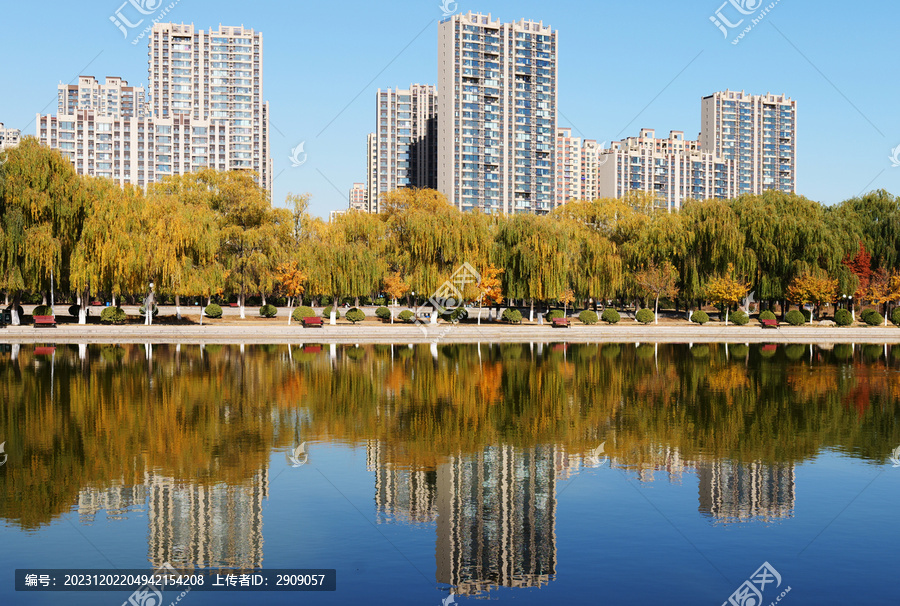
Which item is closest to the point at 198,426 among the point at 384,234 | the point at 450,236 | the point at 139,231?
the point at 139,231

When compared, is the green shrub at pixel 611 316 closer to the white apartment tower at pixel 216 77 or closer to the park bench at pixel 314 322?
the park bench at pixel 314 322

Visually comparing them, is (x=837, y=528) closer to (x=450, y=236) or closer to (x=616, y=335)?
(x=616, y=335)

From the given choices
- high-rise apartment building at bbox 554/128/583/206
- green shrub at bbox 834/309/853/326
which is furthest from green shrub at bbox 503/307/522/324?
high-rise apartment building at bbox 554/128/583/206

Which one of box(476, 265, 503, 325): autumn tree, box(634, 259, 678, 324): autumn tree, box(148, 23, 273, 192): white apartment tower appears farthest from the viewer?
box(148, 23, 273, 192): white apartment tower

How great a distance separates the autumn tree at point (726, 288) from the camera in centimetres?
5781

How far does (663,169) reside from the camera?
177 m

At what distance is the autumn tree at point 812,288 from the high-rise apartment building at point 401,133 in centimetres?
10782

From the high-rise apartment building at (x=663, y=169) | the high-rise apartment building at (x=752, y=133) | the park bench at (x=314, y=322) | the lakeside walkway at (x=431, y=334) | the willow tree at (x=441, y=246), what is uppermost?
the high-rise apartment building at (x=752, y=133)

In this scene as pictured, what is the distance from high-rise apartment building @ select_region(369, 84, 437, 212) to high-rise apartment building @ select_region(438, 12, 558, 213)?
80.0 ft

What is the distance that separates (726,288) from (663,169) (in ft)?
411

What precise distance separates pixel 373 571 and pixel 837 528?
6534 mm

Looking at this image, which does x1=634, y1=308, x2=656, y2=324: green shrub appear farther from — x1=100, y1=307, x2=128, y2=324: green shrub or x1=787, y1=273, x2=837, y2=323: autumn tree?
x1=100, y1=307, x2=128, y2=324: green shrub

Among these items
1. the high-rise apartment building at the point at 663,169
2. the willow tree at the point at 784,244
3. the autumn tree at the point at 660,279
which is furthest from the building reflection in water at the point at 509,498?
the high-rise apartment building at the point at 663,169

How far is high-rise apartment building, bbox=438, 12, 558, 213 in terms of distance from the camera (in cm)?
13238
